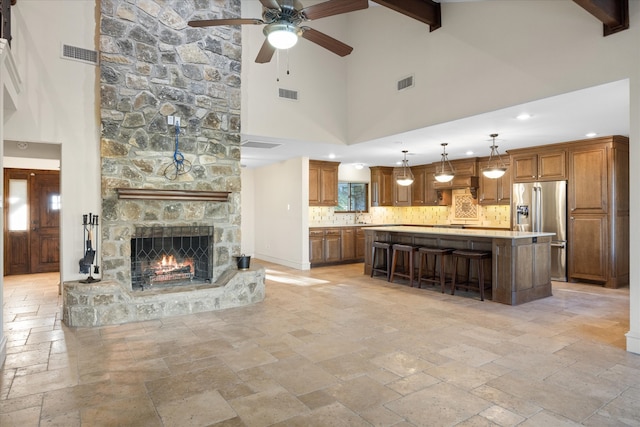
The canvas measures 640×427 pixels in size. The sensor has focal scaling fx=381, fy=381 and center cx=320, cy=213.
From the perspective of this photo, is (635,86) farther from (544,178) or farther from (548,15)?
(544,178)

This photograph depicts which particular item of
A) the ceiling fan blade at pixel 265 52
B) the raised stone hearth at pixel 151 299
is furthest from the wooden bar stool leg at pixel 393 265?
the ceiling fan blade at pixel 265 52

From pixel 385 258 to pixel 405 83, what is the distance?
3.26 metres

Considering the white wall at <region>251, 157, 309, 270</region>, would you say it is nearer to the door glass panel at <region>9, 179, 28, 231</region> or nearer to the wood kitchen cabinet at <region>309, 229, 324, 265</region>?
the wood kitchen cabinet at <region>309, 229, 324, 265</region>

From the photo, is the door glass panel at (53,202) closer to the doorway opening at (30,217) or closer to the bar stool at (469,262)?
the doorway opening at (30,217)

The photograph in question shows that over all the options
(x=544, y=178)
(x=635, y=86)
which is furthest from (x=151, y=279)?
(x=544, y=178)

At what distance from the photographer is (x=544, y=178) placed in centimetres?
691

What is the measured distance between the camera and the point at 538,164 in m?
7.00

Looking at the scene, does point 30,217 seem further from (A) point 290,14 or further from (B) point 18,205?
(A) point 290,14

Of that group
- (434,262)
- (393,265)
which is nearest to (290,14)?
(393,265)

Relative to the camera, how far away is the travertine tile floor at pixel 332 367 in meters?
2.38

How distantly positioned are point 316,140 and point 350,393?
15.6 feet

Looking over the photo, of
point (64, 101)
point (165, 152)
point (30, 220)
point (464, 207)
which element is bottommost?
point (30, 220)

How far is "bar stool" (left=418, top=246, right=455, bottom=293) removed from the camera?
579cm

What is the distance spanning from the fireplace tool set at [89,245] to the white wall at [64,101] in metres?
0.10
